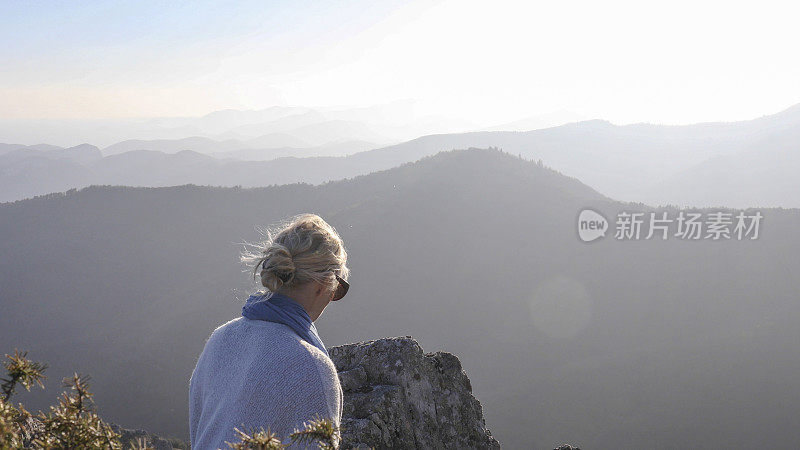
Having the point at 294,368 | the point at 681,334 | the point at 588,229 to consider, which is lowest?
the point at 681,334

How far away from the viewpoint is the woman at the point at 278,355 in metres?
2.44

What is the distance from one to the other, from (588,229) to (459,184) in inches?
572

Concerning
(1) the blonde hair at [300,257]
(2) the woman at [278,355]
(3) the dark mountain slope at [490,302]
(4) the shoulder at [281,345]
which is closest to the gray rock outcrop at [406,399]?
(2) the woman at [278,355]

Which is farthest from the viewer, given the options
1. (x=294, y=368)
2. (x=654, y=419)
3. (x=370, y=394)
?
(x=654, y=419)

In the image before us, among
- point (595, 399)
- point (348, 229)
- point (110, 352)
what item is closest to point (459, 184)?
point (348, 229)

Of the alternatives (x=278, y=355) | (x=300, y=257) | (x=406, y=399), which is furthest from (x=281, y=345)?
(x=406, y=399)

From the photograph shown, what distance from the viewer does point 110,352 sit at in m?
37.5

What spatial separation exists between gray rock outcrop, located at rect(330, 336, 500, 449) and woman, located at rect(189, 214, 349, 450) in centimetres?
226

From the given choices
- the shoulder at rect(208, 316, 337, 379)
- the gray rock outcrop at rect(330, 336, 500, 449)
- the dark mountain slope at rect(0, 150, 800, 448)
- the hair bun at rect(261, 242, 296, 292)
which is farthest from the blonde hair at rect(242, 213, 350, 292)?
the dark mountain slope at rect(0, 150, 800, 448)

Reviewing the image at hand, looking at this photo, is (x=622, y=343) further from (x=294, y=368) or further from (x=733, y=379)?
(x=294, y=368)

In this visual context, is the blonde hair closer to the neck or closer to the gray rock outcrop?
the neck

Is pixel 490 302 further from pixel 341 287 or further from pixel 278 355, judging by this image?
pixel 278 355

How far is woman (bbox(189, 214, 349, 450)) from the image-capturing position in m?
2.44

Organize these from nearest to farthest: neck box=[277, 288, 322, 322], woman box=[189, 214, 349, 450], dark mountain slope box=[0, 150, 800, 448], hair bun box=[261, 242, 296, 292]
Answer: woman box=[189, 214, 349, 450], hair bun box=[261, 242, 296, 292], neck box=[277, 288, 322, 322], dark mountain slope box=[0, 150, 800, 448]
